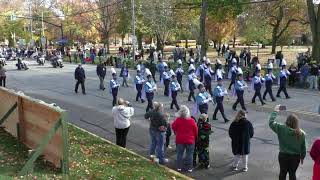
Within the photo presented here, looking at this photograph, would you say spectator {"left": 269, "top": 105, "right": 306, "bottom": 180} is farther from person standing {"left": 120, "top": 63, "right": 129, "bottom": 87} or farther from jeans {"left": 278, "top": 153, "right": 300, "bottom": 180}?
person standing {"left": 120, "top": 63, "right": 129, "bottom": 87}

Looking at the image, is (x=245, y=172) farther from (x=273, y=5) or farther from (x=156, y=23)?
(x=156, y=23)

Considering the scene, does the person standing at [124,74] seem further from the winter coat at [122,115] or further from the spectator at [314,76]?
the winter coat at [122,115]

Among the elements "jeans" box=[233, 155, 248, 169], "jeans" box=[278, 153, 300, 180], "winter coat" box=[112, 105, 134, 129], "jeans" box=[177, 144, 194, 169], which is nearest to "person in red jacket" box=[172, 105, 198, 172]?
"jeans" box=[177, 144, 194, 169]

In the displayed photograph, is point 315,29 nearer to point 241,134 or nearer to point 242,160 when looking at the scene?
point 242,160

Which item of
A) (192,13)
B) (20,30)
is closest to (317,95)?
(192,13)

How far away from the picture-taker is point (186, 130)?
11094mm

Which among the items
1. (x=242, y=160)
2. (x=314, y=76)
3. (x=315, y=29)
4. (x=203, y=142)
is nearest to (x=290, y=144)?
(x=242, y=160)

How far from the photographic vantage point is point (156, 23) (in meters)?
56.0

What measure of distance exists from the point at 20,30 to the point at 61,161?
84.8 metres

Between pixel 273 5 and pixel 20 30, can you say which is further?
pixel 20 30

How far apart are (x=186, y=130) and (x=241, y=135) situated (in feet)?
4.13

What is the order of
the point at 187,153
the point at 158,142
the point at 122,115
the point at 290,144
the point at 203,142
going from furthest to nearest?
1. the point at 122,115
2. the point at 158,142
3. the point at 203,142
4. the point at 187,153
5. the point at 290,144

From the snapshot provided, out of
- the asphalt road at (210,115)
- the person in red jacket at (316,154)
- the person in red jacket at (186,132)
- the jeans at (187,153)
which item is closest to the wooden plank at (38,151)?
the person in red jacket at (186,132)

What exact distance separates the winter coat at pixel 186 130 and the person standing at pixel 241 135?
851mm
